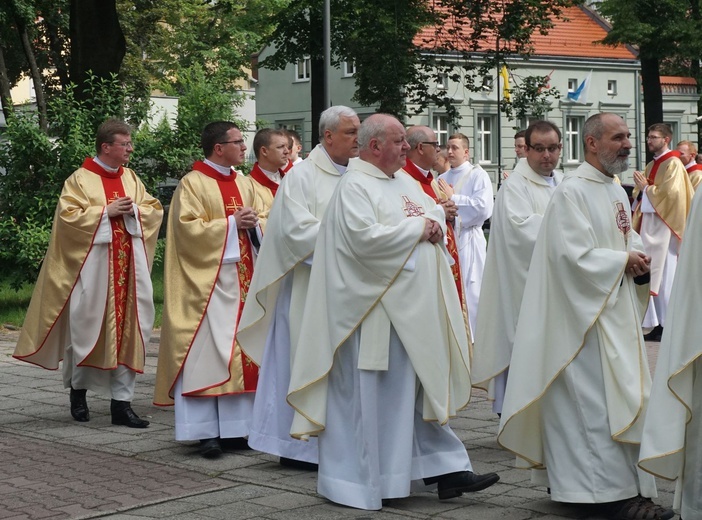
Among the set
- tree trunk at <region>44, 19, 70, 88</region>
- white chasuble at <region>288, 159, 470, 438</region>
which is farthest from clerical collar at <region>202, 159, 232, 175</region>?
tree trunk at <region>44, 19, 70, 88</region>

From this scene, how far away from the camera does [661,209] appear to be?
1418 centimetres

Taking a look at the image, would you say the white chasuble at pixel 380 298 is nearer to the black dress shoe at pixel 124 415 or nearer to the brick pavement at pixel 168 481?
the brick pavement at pixel 168 481

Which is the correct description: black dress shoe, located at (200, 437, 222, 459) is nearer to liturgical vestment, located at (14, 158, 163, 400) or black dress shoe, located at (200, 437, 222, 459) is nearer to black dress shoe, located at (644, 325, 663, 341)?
liturgical vestment, located at (14, 158, 163, 400)

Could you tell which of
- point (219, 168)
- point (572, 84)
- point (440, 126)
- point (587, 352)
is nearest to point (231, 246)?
point (219, 168)

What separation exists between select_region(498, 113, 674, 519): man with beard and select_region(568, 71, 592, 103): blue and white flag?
Answer: 41750mm

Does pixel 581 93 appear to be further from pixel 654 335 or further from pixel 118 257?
pixel 118 257

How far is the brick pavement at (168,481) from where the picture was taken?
6.20 meters

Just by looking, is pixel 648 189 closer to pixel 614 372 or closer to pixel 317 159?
pixel 317 159

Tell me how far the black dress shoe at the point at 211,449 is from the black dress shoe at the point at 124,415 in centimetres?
120

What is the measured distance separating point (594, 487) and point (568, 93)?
42886 millimetres

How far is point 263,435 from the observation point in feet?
24.3

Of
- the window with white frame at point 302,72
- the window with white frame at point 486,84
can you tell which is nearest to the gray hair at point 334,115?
the window with white frame at point 486,84

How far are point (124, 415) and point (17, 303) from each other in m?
8.67

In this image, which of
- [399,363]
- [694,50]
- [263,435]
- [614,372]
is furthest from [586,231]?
[694,50]
